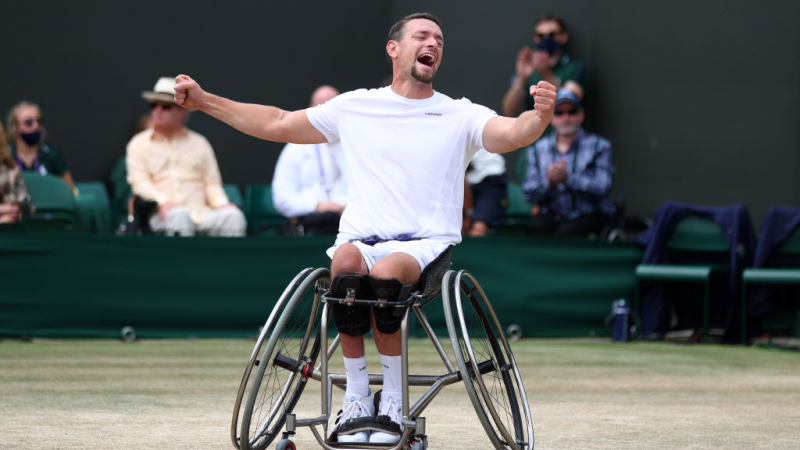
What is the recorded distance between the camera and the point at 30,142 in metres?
9.95

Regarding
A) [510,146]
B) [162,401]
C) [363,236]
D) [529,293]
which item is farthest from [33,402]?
[529,293]

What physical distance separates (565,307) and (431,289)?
530 centimetres

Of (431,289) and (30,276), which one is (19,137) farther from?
(431,289)

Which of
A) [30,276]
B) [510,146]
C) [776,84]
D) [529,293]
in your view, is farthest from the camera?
[776,84]

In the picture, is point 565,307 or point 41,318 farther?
point 565,307

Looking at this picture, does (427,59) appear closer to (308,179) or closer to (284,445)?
(284,445)

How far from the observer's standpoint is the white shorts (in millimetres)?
4070

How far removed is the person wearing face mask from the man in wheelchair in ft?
19.7

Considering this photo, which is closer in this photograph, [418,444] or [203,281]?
[418,444]

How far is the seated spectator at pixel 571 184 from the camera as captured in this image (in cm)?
954

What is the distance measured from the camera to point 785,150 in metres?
10.5

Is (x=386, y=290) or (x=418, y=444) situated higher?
(x=386, y=290)

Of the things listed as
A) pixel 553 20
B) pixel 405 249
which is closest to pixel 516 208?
pixel 553 20

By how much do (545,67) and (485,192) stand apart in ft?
5.46
